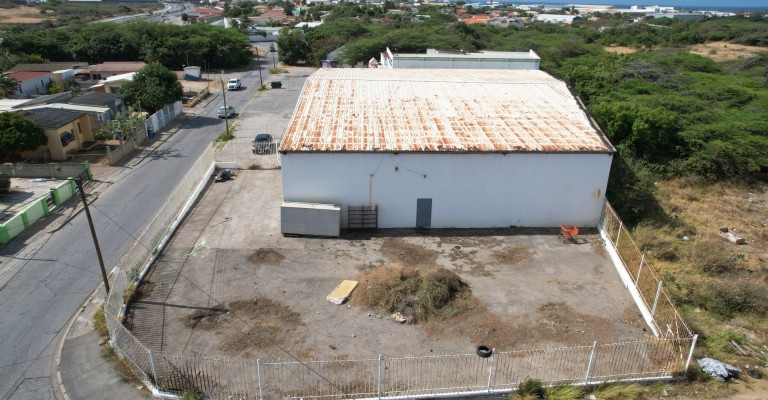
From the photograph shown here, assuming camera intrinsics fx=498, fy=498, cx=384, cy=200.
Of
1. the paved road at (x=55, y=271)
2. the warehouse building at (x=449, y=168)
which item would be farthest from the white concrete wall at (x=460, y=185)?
the paved road at (x=55, y=271)

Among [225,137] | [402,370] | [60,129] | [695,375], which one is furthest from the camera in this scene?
[225,137]

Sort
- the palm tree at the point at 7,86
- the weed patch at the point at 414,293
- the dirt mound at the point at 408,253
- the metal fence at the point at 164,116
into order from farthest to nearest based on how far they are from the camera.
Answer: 1. the palm tree at the point at 7,86
2. the metal fence at the point at 164,116
3. the dirt mound at the point at 408,253
4. the weed patch at the point at 414,293

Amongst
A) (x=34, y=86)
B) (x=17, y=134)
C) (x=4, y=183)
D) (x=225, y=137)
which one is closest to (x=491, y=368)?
(x=4, y=183)

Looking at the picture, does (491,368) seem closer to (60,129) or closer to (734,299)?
(734,299)

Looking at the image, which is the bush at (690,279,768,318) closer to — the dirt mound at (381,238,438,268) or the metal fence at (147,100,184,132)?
the dirt mound at (381,238,438,268)

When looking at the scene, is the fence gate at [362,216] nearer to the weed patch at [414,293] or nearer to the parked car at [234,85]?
the weed patch at [414,293]

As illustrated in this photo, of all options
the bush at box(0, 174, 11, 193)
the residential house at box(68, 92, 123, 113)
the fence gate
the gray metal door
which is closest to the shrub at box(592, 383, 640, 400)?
the gray metal door

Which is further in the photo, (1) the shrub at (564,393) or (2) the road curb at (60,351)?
(2) the road curb at (60,351)
